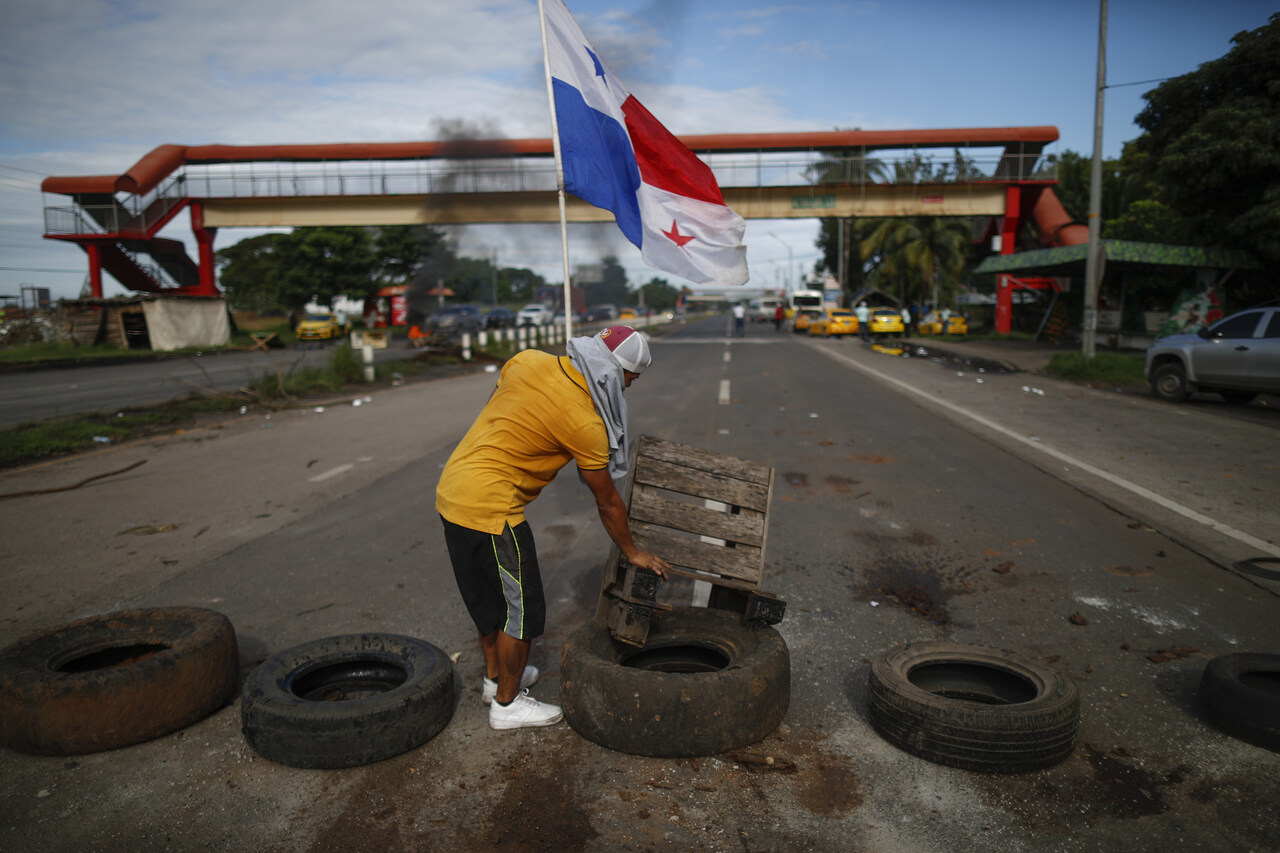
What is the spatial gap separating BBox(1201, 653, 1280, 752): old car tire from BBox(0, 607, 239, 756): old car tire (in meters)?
4.38

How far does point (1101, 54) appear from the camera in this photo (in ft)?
58.8

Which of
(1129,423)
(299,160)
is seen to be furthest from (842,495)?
(299,160)

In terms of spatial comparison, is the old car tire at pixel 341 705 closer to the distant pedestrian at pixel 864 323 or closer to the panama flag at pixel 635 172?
the panama flag at pixel 635 172

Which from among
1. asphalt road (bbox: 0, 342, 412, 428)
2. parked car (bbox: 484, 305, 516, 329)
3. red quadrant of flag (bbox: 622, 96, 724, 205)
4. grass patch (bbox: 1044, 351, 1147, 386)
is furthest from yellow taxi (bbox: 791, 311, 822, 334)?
red quadrant of flag (bbox: 622, 96, 724, 205)

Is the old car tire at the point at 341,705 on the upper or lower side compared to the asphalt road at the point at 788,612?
upper

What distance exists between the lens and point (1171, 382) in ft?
46.4

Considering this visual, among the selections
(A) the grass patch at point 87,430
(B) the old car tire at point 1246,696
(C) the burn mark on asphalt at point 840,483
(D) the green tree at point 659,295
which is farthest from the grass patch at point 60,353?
(D) the green tree at point 659,295

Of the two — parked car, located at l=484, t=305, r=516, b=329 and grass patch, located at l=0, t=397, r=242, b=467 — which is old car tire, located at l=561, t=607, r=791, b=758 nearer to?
grass patch, located at l=0, t=397, r=242, b=467

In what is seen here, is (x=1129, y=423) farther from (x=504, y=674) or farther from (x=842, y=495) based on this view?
(x=504, y=674)

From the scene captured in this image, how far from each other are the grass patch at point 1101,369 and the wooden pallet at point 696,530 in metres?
16.4

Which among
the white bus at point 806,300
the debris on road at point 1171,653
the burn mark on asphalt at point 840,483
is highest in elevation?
the white bus at point 806,300

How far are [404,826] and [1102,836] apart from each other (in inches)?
95.3

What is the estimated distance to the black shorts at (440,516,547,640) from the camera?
11.0 ft

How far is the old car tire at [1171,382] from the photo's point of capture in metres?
13.8
